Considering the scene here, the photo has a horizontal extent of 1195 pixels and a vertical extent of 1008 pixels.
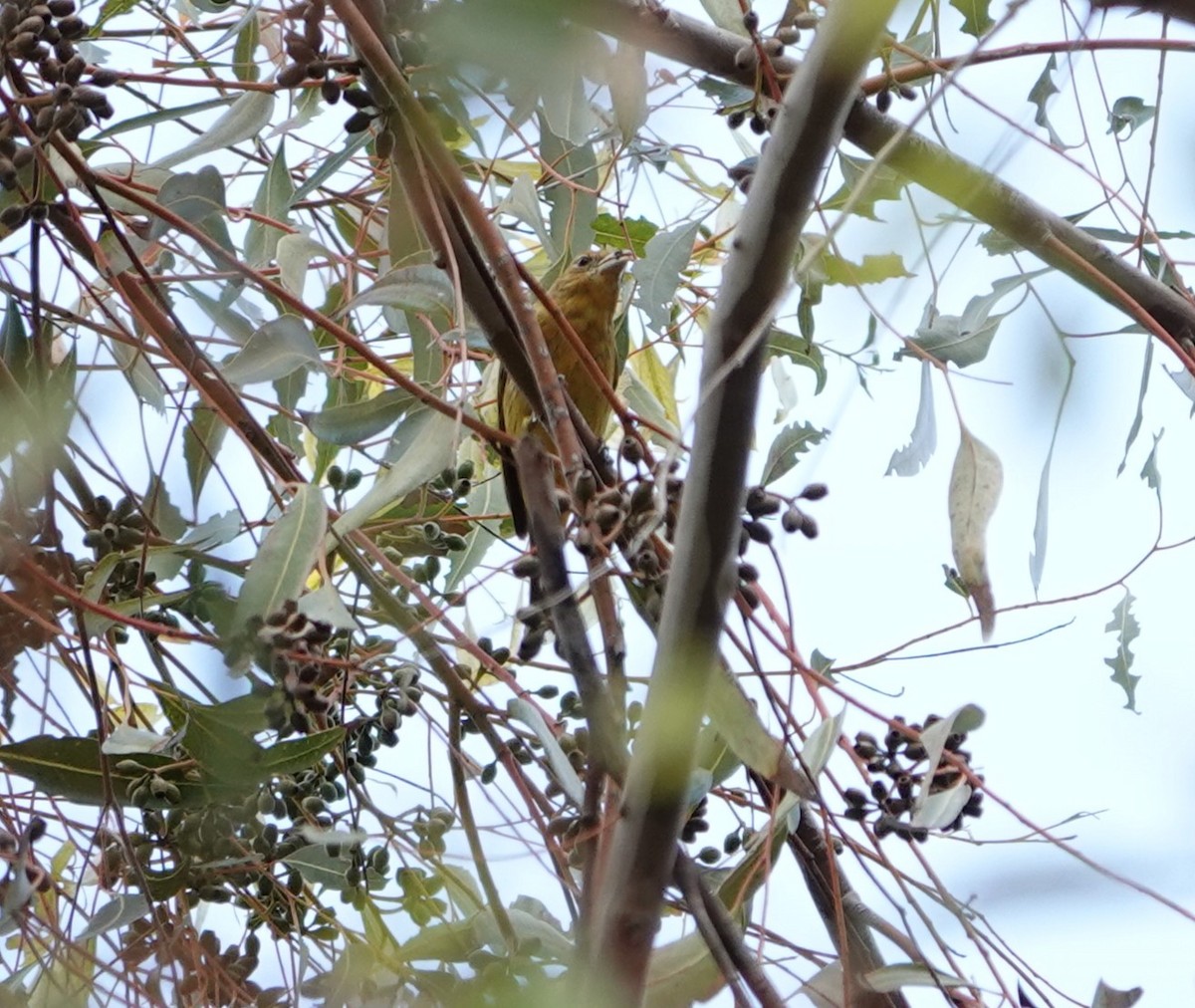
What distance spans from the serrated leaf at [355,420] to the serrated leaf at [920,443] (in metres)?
0.82

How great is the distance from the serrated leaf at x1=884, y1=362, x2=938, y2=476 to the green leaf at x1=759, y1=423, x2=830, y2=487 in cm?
27

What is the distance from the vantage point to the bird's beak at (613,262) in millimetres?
4061

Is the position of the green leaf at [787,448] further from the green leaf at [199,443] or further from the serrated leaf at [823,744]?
the green leaf at [199,443]

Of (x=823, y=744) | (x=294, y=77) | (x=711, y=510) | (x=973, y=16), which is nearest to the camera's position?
(x=711, y=510)

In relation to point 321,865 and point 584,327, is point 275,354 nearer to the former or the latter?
point 321,865

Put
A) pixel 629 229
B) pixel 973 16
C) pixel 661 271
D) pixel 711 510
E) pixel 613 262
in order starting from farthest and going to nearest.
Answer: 1. pixel 613 262
2. pixel 629 229
3. pixel 973 16
4. pixel 661 271
5. pixel 711 510

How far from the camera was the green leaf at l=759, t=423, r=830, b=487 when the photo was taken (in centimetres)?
212

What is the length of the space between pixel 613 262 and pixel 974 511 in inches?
97.9

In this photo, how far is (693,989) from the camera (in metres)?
1.83

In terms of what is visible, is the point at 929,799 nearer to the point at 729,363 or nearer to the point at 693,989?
the point at 693,989

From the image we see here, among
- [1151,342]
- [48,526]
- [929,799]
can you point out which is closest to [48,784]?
[48,526]

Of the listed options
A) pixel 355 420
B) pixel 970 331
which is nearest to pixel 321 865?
pixel 355 420

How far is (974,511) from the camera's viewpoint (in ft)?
6.21

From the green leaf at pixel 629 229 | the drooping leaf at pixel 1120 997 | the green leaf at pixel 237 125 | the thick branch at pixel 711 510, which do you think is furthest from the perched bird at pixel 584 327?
the thick branch at pixel 711 510
